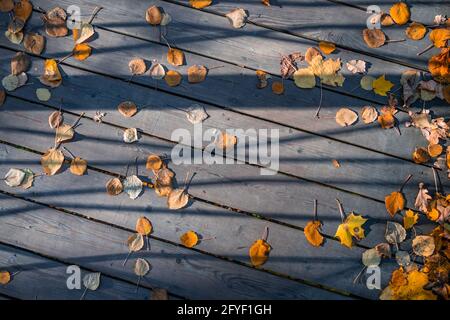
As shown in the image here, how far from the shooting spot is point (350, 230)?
254cm

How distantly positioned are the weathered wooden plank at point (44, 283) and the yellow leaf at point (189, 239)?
0.32 metres

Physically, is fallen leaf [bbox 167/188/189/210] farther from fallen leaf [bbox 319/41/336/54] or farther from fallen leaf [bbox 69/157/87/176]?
Answer: fallen leaf [bbox 319/41/336/54]

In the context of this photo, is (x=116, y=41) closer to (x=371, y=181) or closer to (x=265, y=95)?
(x=265, y=95)

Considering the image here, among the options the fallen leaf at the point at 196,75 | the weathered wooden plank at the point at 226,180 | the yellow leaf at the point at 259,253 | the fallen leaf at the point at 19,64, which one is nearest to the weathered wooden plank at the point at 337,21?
the fallen leaf at the point at 196,75

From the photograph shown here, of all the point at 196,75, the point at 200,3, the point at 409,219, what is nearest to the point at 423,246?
the point at 409,219

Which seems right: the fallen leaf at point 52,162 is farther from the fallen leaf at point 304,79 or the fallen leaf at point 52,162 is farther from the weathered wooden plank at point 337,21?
the fallen leaf at point 304,79

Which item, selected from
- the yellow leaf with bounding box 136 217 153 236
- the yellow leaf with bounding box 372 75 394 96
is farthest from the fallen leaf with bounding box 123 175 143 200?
the yellow leaf with bounding box 372 75 394 96

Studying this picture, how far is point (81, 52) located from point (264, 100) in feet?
3.70

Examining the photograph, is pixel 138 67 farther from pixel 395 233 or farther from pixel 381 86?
pixel 395 233

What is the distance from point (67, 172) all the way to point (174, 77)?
825 millimetres

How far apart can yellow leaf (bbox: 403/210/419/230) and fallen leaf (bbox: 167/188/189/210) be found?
1246 mm

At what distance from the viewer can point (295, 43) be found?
275 cm

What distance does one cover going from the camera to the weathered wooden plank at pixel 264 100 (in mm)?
2660
